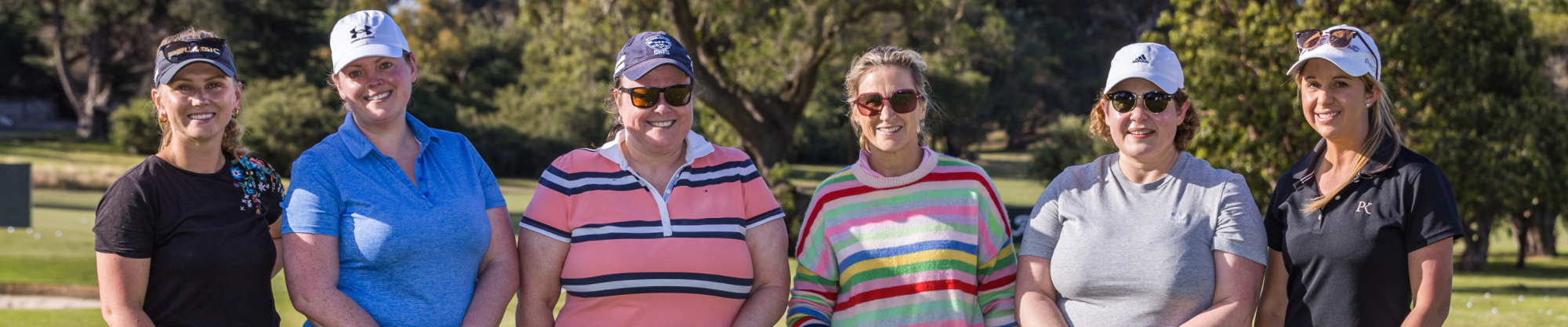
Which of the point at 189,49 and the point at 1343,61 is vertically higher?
the point at 1343,61

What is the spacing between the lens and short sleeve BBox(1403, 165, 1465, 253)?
2.80 meters

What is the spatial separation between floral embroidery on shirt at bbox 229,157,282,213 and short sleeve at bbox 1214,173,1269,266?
2.74m

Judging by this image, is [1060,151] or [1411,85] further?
[1060,151]

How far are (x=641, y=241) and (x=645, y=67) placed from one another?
1.63ft

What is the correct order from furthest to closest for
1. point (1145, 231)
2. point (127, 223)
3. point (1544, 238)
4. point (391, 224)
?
point (1544, 238), point (1145, 231), point (391, 224), point (127, 223)

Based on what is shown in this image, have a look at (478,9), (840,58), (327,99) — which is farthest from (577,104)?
(478,9)

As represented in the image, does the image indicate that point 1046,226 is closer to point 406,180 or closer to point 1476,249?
point 406,180

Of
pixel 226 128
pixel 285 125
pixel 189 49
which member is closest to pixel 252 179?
pixel 226 128

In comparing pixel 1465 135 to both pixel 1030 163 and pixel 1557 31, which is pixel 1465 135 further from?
pixel 1030 163

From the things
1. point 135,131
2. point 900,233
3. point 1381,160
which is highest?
point 1381,160

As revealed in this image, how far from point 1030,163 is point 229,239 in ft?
92.6

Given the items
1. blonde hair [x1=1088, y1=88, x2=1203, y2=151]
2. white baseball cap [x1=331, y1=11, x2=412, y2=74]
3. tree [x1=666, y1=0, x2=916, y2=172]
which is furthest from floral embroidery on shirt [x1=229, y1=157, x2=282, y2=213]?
tree [x1=666, y1=0, x2=916, y2=172]

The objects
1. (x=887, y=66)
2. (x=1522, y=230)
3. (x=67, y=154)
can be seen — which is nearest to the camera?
(x=887, y=66)

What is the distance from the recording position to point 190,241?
111 inches
